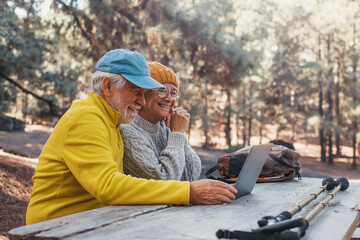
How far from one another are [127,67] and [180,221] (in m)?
0.83

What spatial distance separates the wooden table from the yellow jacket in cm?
6

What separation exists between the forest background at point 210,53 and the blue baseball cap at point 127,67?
4858 mm

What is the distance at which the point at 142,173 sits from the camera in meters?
2.14

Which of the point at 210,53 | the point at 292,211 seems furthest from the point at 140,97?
the point at 210,53

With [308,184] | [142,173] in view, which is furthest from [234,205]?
[308,184]

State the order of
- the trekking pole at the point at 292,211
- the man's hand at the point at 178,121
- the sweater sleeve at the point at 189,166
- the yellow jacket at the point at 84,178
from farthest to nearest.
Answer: the sweater sleeve at the point at 189,166 → the man's hand at the point at 178,121 → the yellow jacket at the point at 84,178 → the trekking pole at the point at 292,211

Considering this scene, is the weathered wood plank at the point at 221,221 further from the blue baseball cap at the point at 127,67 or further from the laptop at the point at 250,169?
the blue baseball cap at the point at 127,67

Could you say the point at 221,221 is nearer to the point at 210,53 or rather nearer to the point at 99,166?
the point at 99,166

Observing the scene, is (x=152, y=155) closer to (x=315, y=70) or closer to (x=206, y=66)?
(x=206, y=66)

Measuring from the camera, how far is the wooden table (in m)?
1.16

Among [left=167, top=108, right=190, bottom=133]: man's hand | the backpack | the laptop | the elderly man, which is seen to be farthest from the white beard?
the backpack

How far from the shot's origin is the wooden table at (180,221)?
1.16 m

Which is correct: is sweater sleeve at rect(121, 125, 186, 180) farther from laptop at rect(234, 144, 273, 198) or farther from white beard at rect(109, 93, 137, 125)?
laptop at rect(234, 144, 273, 198)

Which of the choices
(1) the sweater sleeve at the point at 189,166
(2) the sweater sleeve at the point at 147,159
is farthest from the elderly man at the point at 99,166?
(1) the sweater sleeve at the point at 189,166
